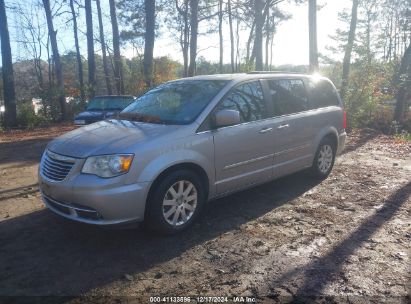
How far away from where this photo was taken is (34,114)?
18.7 meters

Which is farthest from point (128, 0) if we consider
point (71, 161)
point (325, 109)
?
point (71, 161)

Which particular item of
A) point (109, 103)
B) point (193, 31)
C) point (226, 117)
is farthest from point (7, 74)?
point (226, 117)

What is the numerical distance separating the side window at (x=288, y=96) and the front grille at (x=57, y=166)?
2967 millimetres

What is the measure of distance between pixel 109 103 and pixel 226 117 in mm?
10045

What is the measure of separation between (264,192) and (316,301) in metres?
2.98

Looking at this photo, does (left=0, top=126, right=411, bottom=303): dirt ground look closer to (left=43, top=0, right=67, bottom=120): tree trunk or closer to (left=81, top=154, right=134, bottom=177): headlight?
(left=81, top=154, right=134, bottom=177): headlight

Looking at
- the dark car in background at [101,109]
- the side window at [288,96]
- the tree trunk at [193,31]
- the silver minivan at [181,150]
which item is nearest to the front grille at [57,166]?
the silver minivan at [181,150]

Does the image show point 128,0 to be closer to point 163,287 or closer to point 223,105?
point 223,105

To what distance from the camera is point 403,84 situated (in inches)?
618

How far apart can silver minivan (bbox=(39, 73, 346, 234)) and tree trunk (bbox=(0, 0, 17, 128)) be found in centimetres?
1471

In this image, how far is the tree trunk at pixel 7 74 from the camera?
57.1ft

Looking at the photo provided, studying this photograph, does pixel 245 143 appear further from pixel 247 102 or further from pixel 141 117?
pixel 141 117

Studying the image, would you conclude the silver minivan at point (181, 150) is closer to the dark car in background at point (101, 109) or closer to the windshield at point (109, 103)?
the dark car in background at point (101, 109)

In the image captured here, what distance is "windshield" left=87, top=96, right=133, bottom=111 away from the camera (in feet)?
44.3
